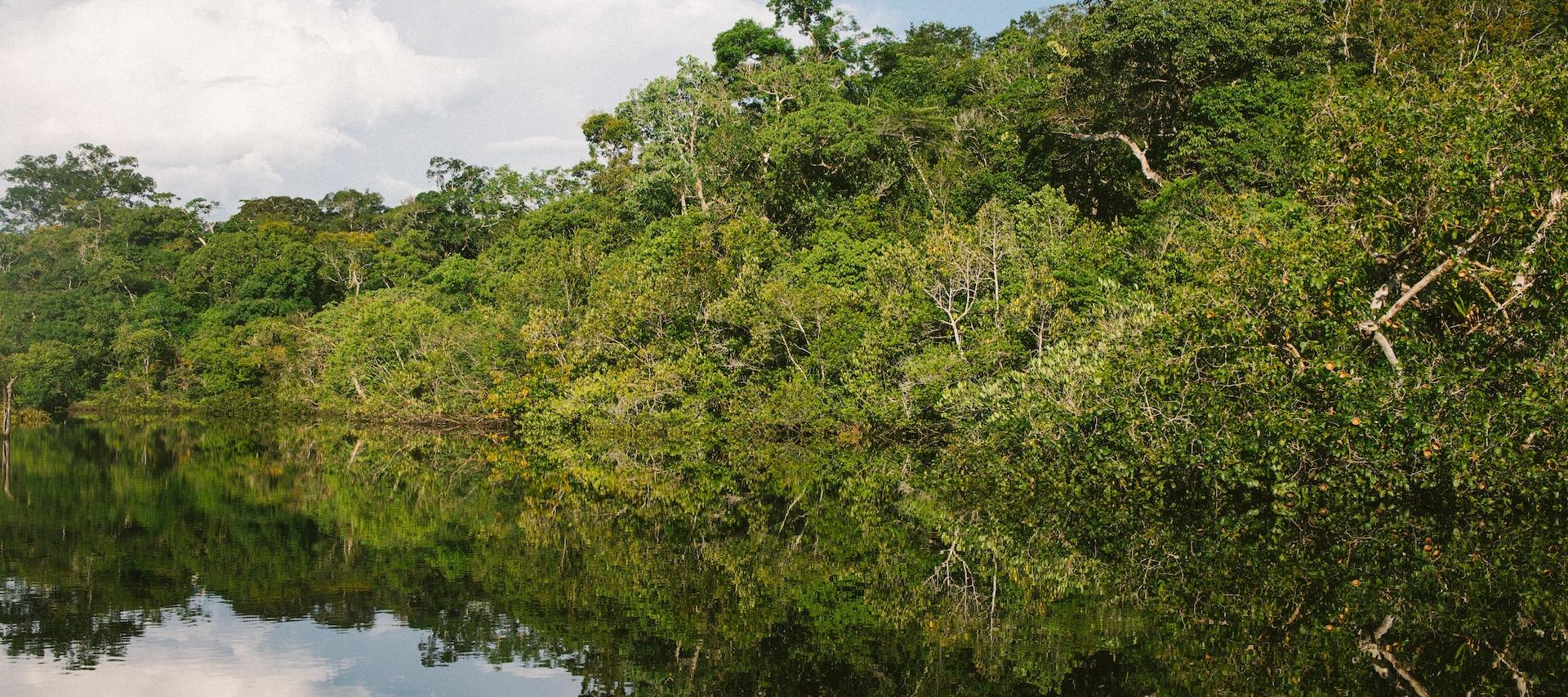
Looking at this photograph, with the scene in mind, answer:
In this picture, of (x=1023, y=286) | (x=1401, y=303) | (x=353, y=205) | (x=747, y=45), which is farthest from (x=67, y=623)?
(x=353, y=205)

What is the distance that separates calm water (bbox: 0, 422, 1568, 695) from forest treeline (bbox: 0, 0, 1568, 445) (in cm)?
291

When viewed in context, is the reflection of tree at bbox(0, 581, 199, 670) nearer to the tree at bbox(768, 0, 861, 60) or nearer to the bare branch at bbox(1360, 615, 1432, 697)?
the bare branch at bbox(1360, 615, 1432, 697)

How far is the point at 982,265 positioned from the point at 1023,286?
145 cm

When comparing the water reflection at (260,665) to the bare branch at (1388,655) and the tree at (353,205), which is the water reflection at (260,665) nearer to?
the bare branch at (1388,655)

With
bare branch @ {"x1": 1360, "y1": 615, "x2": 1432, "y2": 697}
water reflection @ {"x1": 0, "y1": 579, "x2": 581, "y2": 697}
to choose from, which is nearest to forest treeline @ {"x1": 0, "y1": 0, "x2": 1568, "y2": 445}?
bare branch @ {"x1": 1360, "y1": 615, "x2": 1432, "y2": 697}

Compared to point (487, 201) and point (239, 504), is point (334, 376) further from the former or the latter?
point (239, 504)

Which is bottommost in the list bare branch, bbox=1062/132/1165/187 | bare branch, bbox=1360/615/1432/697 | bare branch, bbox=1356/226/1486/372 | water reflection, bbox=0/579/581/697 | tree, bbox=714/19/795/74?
water reflection, bbox=0/579/581/697

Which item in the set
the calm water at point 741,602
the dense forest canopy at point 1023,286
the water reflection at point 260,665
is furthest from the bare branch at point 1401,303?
the water reflection at point 260,665

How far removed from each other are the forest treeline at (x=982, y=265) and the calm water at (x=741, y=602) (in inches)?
115

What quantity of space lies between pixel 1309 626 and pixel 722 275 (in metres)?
26.0

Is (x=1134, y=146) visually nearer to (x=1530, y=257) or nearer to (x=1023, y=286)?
(x=1023, y=286)

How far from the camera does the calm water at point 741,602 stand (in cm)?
934

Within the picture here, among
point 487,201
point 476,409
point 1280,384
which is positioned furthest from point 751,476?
point 487,201

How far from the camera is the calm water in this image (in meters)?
9.34
